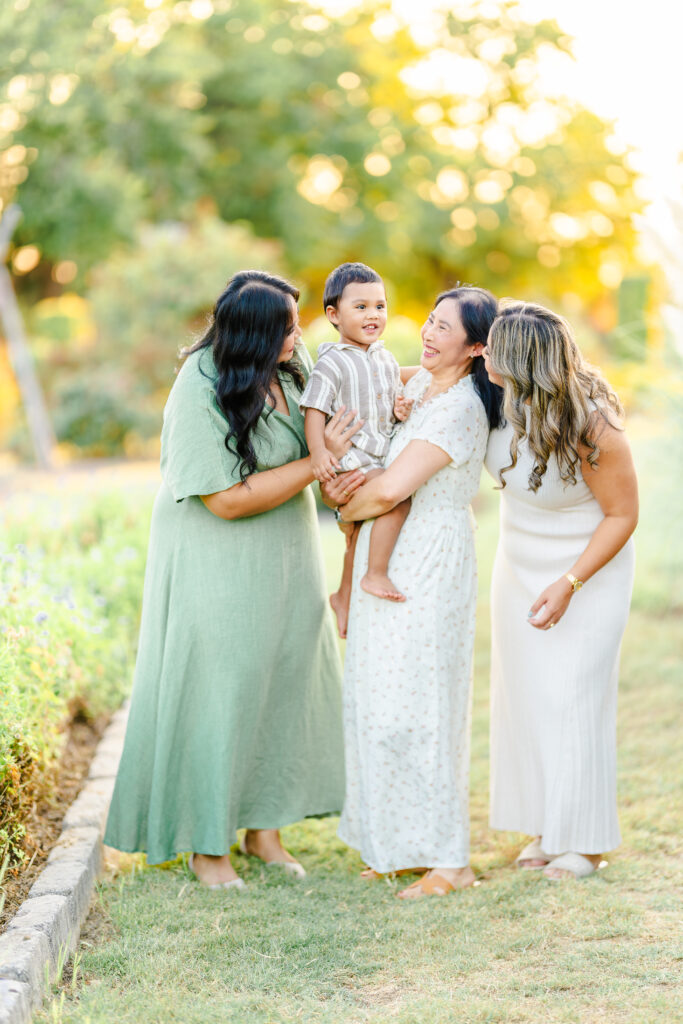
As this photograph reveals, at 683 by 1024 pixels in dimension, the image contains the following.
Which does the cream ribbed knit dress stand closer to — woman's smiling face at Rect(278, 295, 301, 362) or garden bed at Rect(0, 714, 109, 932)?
woman's smiling face at Rect(278, 295, 301, 362)

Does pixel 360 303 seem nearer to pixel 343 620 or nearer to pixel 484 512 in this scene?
pixel 343 620

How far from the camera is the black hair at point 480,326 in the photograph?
3211mm

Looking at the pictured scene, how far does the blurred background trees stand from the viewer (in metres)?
14.4

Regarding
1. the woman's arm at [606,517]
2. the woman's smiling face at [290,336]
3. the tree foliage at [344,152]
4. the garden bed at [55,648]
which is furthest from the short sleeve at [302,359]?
the tree foliage at [344,152]

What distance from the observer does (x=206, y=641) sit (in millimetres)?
3314

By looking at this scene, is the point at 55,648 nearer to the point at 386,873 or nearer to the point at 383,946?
the point at 386,873

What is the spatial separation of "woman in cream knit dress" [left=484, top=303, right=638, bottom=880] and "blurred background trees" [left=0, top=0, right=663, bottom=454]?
23.9 ft

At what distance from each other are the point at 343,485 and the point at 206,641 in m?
0.64

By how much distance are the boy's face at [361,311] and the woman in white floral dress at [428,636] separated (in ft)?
0.55

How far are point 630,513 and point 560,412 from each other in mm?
411

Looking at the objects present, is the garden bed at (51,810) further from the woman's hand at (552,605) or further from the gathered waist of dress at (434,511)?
the woman's hand at (552,605)

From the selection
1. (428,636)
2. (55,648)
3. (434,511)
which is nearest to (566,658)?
(428,636)

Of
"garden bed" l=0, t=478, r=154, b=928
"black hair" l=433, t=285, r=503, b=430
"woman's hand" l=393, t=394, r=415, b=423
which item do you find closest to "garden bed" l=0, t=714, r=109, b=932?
"garden bed" l=0, t=478, r=154, b=928

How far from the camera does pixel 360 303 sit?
10.8ft
